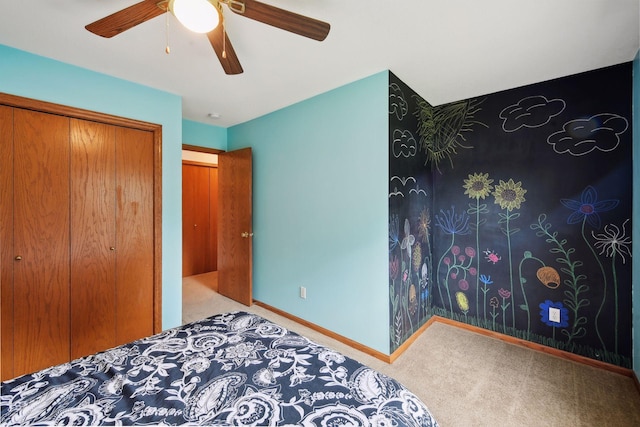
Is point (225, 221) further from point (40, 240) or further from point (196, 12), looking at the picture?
point (196, 12)

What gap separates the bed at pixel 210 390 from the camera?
90 centimetres

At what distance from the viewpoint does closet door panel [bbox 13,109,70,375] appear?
6.48ft

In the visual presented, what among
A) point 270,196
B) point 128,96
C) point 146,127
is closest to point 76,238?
point 146,127

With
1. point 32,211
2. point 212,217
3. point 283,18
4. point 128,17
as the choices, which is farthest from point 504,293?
point 212,217

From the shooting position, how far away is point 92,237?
229cm

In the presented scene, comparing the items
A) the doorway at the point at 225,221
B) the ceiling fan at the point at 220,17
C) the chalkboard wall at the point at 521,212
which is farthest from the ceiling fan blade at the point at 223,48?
the doorway at the point at 225,221

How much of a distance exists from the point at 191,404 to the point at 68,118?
2.46 metres

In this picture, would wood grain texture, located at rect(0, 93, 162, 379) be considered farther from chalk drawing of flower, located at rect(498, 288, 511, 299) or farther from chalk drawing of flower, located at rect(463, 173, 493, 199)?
chalk drawing of flower, located at rect(498, 288, 511, 299)

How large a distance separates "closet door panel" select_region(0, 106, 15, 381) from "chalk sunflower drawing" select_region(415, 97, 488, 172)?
3.34 meters

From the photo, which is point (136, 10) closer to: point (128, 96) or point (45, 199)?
point (128, 96)

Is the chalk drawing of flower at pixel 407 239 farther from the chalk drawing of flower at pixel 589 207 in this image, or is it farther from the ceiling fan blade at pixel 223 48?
the ceiling fan blade at pixel 223 48

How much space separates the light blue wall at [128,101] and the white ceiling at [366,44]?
10 centimetres

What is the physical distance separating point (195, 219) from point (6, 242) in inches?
124

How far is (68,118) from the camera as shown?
218 cm
